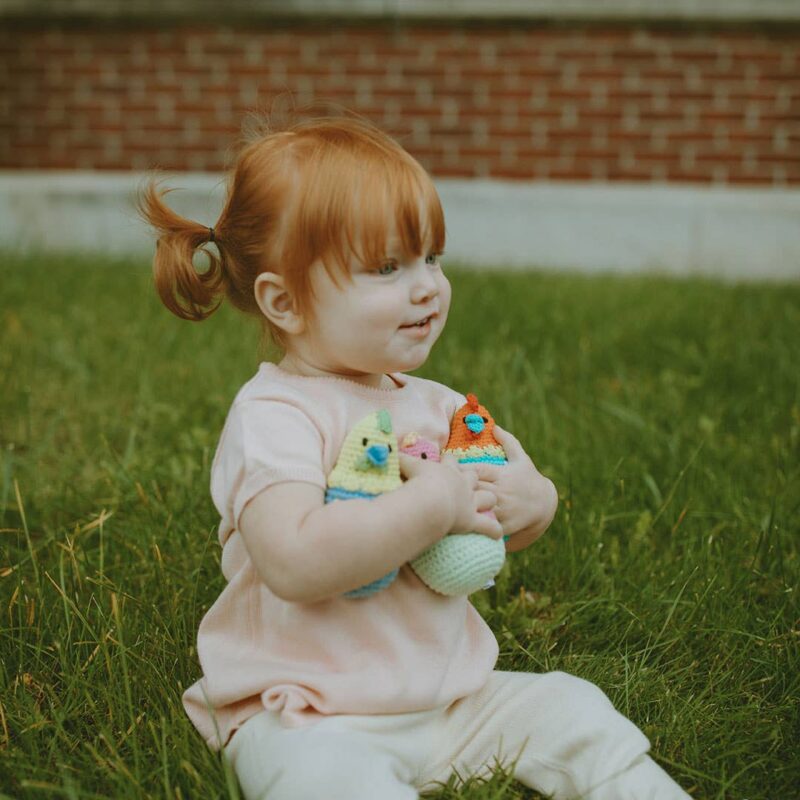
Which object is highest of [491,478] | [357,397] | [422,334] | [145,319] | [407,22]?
[407,22]

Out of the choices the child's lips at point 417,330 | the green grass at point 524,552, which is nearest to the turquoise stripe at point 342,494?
the child's lips at point 417,330

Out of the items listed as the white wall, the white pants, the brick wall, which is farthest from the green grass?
the brick wall

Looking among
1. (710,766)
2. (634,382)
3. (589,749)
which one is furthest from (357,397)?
(634,382)

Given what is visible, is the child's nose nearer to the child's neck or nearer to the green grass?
the child's neck

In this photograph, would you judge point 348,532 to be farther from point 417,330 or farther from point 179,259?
point 179,259

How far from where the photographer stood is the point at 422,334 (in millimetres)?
1479

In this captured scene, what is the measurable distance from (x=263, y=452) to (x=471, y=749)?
59 centimetres

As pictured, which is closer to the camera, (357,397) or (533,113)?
(357,397)

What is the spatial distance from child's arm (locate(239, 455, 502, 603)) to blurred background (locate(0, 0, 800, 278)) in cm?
498

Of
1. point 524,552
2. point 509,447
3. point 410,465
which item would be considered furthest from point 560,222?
point 410,465

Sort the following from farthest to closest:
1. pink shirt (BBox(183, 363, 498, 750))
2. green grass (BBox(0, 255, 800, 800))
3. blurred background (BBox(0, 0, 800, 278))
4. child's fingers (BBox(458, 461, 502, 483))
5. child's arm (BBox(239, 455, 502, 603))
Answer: blurred background (BBox(0, 0, 800, 278)) < green grass (BBox(0, 255, 800, 800)) < child's fingers (BBox(458, 461, 502, 483)) < pink shirt (BBox(183, 363, 498, 750)) < child's arm (BBox(239, 455, 502, 603))

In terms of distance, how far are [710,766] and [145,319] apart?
309 centimetres

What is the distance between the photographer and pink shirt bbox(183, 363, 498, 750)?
4.61ft

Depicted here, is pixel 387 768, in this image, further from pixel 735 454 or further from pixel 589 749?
pixel 735 454
